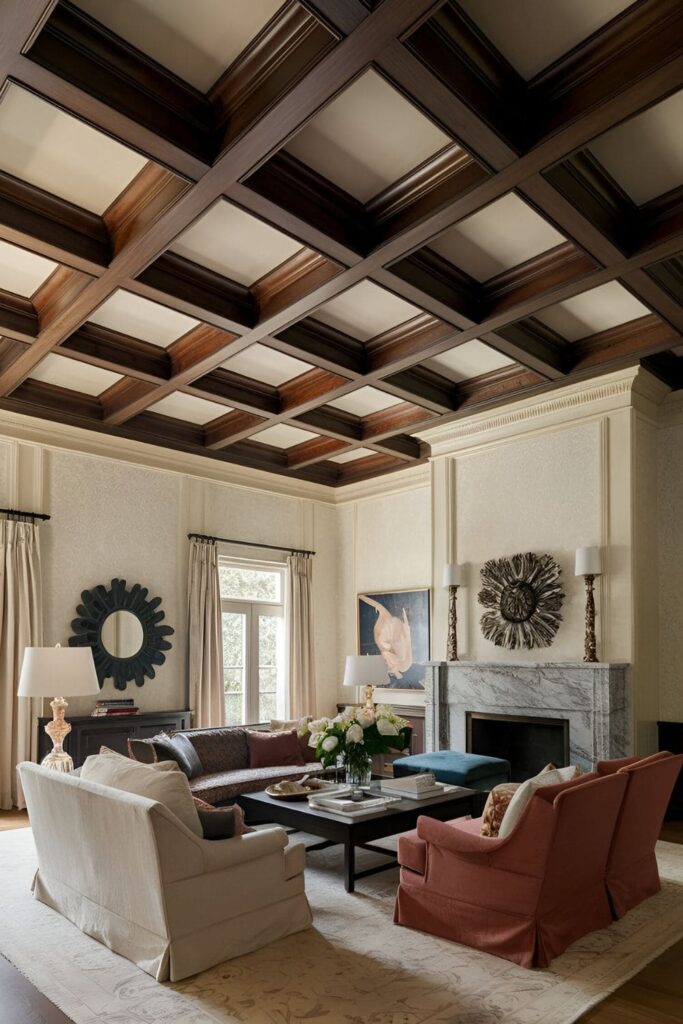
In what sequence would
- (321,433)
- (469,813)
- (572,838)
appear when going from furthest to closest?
(321,433), (469,813), (572,838)

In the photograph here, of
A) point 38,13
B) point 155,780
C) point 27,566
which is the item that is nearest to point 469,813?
point 155,780

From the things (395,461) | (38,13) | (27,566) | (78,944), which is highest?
(38,13)

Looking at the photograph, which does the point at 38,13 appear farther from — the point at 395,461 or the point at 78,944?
the point at 395,461

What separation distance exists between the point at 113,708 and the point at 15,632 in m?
1.07

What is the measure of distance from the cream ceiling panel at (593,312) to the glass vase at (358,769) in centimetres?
324

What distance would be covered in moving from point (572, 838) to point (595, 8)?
333 cm

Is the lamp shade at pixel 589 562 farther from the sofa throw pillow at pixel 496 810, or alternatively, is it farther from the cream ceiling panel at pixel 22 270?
the cream ceiling panel at pixel 22 270

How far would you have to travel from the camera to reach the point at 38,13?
2611 mm

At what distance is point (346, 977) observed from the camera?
10.2ft

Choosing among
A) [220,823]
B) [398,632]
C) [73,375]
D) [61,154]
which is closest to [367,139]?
[61,154]

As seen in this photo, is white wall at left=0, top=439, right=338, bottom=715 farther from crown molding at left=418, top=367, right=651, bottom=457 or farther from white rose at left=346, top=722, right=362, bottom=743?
white rose at left=346, top=722, right=362, bottom=743

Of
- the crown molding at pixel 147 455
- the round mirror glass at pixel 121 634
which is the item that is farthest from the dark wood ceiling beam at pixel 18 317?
the round mirror glass at pixel 121 634

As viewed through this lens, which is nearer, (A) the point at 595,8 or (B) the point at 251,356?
(A) the point at 595,8

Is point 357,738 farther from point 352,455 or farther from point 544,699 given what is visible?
point 352,455
